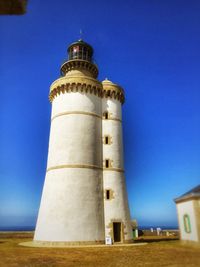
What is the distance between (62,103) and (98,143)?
19.7 ft

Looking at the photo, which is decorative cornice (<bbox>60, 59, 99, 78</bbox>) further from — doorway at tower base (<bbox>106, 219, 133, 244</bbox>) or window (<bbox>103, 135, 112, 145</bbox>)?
doorway at tower base (<bbox>106, 219, 133, 244</bbox>)

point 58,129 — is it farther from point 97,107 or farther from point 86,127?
point 97,107

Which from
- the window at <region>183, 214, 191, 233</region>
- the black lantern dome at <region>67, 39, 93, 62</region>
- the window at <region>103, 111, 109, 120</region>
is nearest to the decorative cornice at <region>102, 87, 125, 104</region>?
the window at <region>103, 111, 109, 120</region>

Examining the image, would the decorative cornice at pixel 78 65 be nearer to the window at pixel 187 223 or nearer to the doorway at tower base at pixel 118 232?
the doorway at tower base at pixel 118 232

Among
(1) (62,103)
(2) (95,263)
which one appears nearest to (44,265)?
(2) (95,263)

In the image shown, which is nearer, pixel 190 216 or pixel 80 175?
pixel 190 216

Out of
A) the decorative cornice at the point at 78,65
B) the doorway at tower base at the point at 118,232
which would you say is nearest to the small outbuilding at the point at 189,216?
the doorway at tower base at the point at 118,232

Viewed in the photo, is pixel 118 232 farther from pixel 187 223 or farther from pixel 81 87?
pixel 187 223

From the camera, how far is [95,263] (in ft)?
39.8

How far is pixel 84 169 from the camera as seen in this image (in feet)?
76.1

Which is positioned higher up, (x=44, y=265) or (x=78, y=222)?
(x=78, y=222)

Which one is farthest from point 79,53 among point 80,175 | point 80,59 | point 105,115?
point 80,175

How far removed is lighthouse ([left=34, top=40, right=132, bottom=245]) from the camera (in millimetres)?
21406

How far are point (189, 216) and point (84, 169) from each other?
61.0 feet
